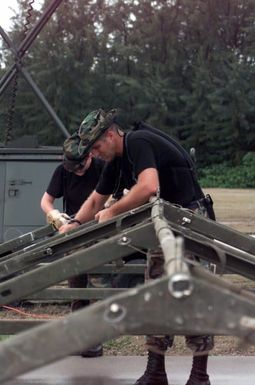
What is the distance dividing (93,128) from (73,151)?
2.11 ft

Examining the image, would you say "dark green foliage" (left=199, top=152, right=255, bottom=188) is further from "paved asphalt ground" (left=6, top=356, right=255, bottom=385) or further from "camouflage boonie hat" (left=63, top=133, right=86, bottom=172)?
"camouflage boonie hat" (left=63, top=133, right=86, bottom=172)

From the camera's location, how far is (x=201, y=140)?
40094 millimetres

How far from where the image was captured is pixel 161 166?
423 cm

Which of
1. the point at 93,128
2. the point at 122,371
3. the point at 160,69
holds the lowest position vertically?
the point at 122,371

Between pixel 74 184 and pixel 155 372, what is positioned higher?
pixel 74 184

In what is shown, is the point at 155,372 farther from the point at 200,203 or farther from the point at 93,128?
the point at 93,128

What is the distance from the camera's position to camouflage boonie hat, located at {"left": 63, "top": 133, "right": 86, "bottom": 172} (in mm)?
4109

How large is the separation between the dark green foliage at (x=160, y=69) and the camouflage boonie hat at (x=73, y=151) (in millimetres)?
31458

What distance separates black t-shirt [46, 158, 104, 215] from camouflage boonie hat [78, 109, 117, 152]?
1678mm

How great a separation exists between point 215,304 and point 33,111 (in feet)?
118

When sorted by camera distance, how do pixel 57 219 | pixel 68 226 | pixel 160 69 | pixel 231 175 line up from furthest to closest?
1. pixel 160 69
2. pixel 231 175
3. pixel 57 219
4. pixel 68 226

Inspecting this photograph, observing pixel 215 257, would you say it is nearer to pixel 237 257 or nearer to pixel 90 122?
pixel 237 257

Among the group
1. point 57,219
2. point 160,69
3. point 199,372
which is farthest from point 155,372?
point 160,69

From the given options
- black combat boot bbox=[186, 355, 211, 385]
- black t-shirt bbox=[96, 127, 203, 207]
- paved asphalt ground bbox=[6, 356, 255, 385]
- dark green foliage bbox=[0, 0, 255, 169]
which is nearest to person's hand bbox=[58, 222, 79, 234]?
black t-shirt bbox=[96, 127, 203, 207]
